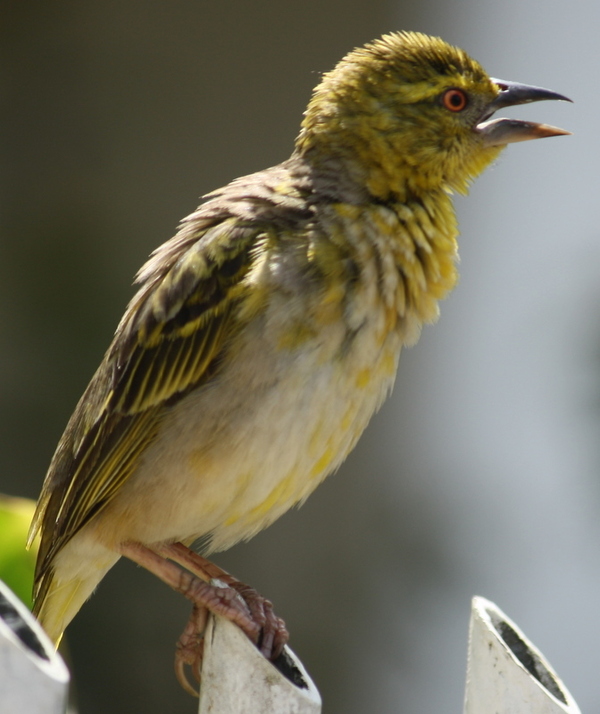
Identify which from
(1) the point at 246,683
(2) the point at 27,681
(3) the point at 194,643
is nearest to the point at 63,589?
(3) the point at 194,643

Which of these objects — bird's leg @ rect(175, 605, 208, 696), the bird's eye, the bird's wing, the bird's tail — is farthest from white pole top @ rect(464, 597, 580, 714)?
the bird's eye

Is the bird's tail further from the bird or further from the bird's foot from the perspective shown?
the bird's foot

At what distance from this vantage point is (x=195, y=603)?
97.1 inches

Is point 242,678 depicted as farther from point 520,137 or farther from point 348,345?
point 520,137

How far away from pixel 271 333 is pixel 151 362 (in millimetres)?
369

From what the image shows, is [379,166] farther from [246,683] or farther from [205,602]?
[246,683]

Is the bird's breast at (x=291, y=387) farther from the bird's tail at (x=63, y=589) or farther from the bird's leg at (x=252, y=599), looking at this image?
the bird's tail at (x=63, y=589)

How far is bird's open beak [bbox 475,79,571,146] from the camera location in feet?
8.93

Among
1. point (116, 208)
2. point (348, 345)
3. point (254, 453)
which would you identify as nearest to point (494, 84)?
point (348, 345)

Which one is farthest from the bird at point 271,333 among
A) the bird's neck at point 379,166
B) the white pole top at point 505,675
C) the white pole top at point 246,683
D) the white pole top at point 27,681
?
the white pole top at point 27,681

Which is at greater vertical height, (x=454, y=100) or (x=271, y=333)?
(x=454, y=100)

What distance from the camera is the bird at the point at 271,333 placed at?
2.39 metres

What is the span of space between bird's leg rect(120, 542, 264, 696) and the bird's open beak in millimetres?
1312

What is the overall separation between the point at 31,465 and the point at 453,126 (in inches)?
117
